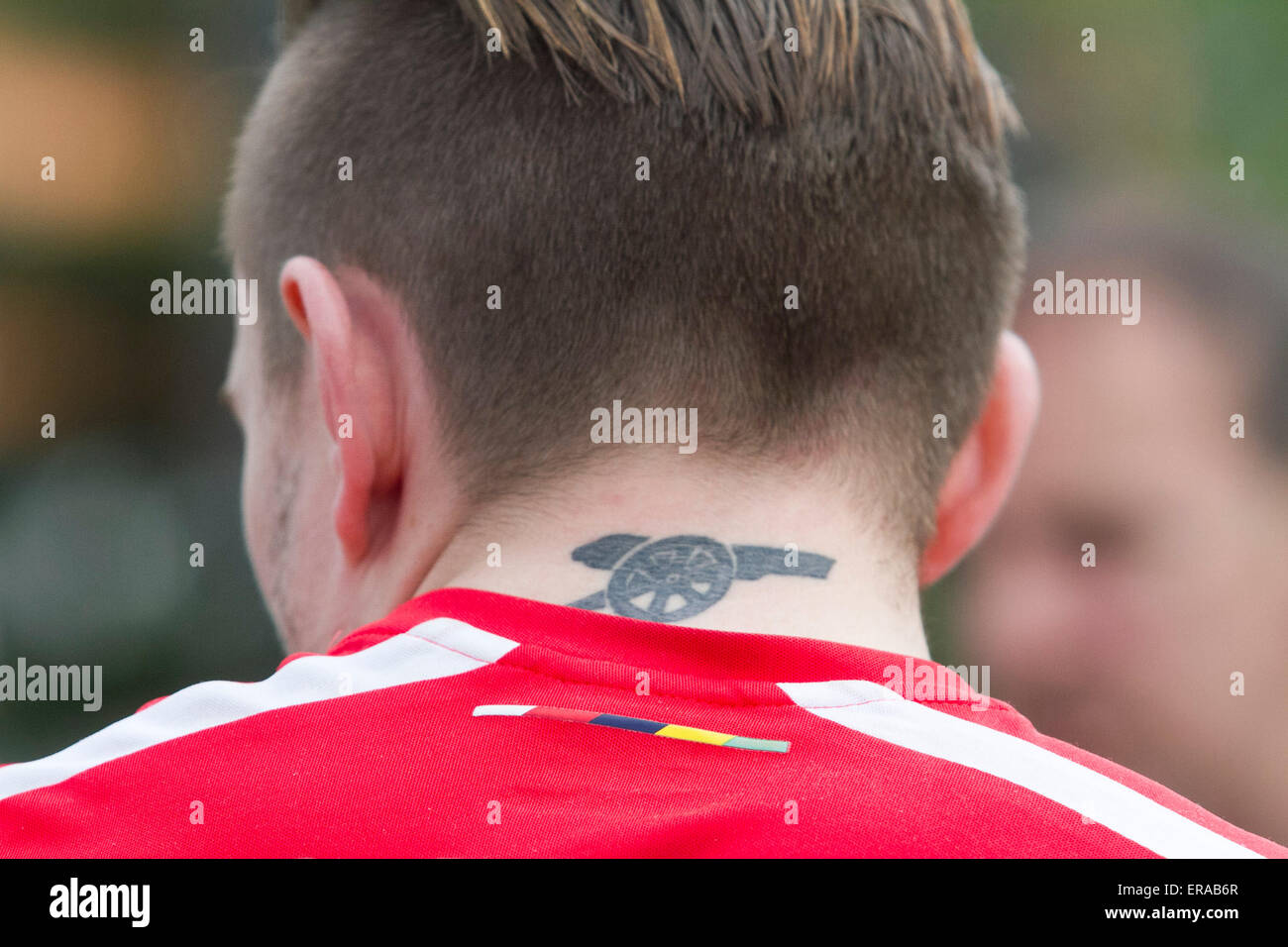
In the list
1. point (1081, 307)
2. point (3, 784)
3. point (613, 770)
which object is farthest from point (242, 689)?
point (1081, 307)

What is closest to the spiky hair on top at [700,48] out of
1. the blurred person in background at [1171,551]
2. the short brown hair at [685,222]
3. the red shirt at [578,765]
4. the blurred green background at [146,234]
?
the short brown hair at [685,222]

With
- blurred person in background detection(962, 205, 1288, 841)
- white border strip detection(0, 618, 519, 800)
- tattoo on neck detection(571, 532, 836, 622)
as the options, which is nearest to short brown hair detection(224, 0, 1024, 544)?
tattoo on neck detection(571, 532, 836, 622)

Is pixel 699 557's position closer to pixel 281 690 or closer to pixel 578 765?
pixel 578 765

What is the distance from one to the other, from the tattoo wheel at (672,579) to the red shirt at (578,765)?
0.07 m

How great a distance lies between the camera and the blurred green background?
5.46 meters

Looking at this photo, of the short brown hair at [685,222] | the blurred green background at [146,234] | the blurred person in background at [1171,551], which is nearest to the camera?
the short brown hair at [685,222]

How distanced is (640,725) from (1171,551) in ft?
8.53

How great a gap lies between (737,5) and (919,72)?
25cm

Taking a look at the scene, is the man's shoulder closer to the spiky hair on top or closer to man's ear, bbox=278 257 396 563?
man's ear, bbox=278 257 396 563

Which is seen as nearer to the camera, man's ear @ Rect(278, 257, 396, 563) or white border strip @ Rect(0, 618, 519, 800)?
white border strip @ Rect(0, 618, 519, 800)

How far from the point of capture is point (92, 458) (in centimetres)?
583

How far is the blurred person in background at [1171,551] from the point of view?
327 centimetres

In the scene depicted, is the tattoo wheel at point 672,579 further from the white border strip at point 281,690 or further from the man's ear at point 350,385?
the man's ear at point 350,385

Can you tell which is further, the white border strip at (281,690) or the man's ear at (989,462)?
the man's ear at (989,462)
